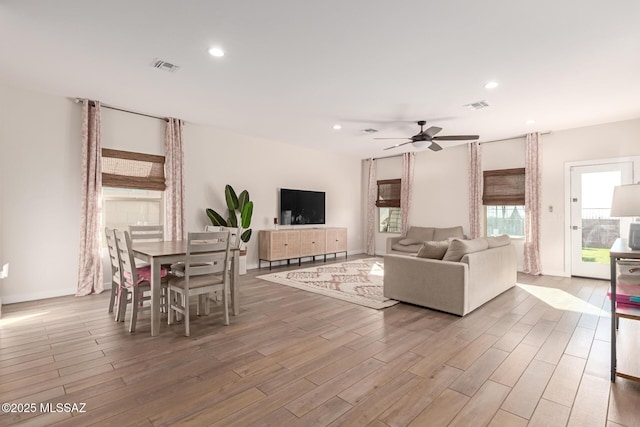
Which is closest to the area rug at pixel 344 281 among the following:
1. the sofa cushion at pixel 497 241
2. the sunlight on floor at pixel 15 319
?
the sofa cushion at pixel 497 241

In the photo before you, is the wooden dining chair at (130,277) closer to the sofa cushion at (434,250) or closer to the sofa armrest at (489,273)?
the sofa cushion at (434,250)

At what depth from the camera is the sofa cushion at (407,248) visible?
7.09m

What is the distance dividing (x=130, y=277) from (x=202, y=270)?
2.58 feet

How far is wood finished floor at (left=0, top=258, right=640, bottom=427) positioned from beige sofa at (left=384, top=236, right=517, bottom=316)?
0.63 ft

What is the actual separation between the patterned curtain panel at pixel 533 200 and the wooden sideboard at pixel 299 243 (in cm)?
403

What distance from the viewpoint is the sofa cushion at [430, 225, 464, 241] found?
7.09 metres

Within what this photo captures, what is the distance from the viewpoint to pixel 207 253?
333cm

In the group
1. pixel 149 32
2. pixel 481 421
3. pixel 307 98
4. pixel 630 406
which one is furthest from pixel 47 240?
pixel 630 406

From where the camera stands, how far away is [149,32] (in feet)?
9.23

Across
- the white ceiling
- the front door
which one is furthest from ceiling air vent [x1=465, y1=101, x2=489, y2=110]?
the front door

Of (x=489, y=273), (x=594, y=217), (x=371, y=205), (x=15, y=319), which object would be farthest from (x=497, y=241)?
(x=15, y=319)

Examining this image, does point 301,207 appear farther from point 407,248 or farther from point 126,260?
point 126,260

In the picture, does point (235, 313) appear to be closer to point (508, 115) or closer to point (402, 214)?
point (508, 115)

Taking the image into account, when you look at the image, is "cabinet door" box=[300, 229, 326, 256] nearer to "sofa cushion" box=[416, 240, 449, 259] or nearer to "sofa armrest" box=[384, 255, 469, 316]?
"sofa armrest" box=[384, 255, 469, 316]
